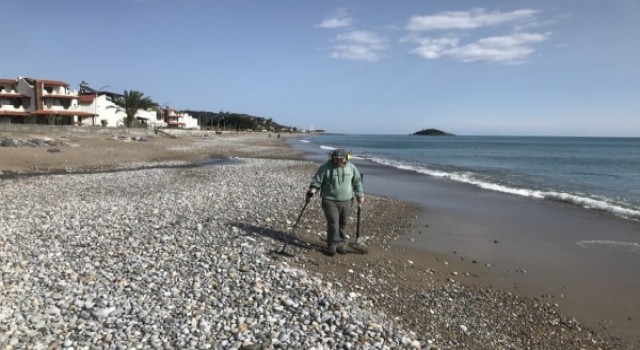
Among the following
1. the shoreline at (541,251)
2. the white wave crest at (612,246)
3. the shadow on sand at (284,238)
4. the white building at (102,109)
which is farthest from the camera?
the white building at (102,109)

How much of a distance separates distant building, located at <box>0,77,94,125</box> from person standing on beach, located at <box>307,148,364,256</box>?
6599cm

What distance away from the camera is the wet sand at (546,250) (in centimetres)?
748

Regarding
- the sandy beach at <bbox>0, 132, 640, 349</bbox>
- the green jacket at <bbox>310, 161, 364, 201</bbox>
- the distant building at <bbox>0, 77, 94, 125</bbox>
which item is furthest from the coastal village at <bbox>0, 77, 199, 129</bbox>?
the green jacket at <bbox>310, 161, 364, 201</bbox>

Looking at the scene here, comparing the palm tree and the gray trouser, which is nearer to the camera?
the gray trouser

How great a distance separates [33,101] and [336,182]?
72.6m

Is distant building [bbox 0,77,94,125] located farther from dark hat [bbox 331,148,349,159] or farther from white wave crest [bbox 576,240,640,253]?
white wave crest [bbox 576,240,640,253]

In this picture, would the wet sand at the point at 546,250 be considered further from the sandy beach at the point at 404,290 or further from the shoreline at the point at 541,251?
the sandy beach at the point at 404,290

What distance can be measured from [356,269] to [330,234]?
106cm

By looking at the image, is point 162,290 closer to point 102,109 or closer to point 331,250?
point 331,250

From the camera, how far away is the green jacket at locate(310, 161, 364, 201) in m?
8.96

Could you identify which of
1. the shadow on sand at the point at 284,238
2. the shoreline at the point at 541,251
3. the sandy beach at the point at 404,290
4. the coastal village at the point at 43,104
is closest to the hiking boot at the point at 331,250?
the sandy beach at the point at 404,290

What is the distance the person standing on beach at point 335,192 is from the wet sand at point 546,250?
86.4 inches

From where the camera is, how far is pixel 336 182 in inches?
353

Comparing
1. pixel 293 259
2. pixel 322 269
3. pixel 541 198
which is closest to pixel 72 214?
pixel 293 259
